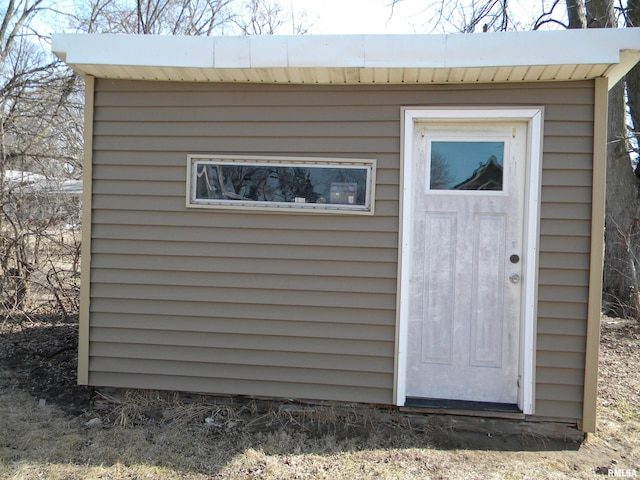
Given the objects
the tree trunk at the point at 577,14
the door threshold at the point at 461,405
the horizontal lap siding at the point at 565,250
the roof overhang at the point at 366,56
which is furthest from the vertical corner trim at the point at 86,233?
the tree trunk at the point at 577,14

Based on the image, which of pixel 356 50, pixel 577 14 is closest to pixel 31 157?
pixel 356 50

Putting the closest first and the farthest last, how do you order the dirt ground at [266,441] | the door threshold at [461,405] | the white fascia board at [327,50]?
the dirt ground at [266,441] < the white fascia board at [327,50] < the door threshold at [461,405]

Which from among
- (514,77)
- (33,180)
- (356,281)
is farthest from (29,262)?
(514,77)

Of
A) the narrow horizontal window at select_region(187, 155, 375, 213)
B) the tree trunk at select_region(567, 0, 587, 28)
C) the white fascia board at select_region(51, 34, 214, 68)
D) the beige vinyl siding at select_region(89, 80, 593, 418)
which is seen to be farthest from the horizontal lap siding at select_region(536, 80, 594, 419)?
the tree trunk at select_region(567, 0, 587, 28)

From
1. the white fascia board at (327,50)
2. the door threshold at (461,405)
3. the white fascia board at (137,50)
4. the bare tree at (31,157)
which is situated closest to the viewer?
A: the white fascia board at (327,50)

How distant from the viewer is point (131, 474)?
276 centimetres

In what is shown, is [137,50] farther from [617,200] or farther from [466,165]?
[617,200]

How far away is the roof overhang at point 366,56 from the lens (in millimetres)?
2891

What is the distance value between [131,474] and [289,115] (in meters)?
2.46

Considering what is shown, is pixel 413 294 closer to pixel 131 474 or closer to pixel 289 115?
pixel 289 115

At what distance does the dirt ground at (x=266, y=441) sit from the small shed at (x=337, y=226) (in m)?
0.15

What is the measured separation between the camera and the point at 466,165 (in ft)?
11.1

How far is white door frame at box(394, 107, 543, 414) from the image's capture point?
126 inches

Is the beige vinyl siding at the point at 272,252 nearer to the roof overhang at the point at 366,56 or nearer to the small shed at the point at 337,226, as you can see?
the small shed at the point at 337,226
